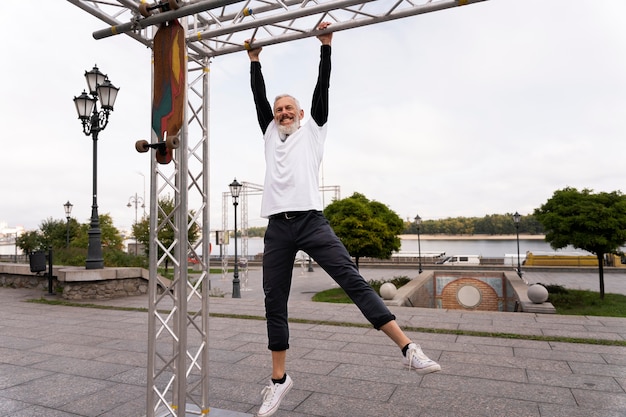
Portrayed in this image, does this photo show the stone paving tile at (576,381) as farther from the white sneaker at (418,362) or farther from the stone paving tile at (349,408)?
the white sneaker at (418,362)

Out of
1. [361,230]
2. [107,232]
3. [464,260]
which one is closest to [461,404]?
[361,230]

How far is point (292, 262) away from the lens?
2.87 metres

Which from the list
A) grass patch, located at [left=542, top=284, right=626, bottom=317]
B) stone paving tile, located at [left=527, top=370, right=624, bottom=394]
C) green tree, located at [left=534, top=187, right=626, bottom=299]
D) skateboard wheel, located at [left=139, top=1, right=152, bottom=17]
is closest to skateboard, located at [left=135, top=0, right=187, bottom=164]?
skateboard wheel, located at [left=139, top=1, right=152, bottom=17]

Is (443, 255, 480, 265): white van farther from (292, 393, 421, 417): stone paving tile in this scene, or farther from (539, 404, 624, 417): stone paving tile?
(292, 393, 421, 417): stone paving tile

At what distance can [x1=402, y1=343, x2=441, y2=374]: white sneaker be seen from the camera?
244cm

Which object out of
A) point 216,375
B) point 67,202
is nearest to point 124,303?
point 216,375

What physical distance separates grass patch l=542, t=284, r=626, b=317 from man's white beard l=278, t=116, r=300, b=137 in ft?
40.2

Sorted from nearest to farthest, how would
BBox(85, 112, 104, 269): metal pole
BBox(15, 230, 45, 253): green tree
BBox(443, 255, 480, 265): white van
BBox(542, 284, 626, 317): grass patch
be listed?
BBox(85, 112, 104, 269): metal pole → BBox(542, 284, 626, 317): grass patch → BBox(15, 230, 45, 253): green tree → BBox(443, 255, 480, 265): white van

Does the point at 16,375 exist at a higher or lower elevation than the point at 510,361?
higher

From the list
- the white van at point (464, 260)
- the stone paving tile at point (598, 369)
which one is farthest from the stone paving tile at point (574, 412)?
the white van at point (464, 260)

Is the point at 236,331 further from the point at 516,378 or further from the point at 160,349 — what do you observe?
the point at 516,378

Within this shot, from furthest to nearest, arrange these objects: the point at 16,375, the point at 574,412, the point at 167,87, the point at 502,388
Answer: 1. the point at 16,375
2. the point at 502,388
3. the point at 574,412
4. the point at 167,87

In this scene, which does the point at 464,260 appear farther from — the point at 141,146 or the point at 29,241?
the point at 141,146

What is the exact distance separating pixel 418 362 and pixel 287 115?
1.95 meters
